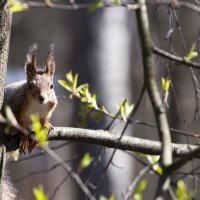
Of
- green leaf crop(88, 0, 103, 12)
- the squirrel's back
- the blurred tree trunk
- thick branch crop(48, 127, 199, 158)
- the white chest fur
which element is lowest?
thick branch crop(48, 127, 199, 158)

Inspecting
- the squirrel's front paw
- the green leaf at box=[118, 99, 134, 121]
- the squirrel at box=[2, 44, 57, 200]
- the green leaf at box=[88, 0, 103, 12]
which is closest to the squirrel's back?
the squirrel at box=[2, 44, 57, 200]

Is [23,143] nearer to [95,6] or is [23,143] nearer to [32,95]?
[32,95]

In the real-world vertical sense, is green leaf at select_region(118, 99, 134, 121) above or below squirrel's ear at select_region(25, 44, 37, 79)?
below

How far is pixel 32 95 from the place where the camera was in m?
2.00

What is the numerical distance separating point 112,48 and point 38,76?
2.56 meters

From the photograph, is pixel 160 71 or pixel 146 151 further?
pixel 160 71

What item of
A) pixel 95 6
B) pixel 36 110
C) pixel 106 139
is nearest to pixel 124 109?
pixel 106 139

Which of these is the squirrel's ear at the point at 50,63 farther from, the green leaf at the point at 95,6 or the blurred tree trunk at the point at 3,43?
the green leaf at the point at 95,6

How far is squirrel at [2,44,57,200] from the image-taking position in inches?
76.3

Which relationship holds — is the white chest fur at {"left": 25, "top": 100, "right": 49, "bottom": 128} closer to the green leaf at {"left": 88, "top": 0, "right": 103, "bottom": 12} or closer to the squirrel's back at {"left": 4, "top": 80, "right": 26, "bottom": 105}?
the squirrel's back at {"left": 4, "top": 80, "right": 26, "bottom": 105}

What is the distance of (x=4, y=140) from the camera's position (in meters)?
1.85

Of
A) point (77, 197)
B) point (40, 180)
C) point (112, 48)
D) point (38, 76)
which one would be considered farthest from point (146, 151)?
point (40, 180)

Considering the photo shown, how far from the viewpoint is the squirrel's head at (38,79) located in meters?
1.99

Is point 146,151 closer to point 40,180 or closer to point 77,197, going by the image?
point 77,197
